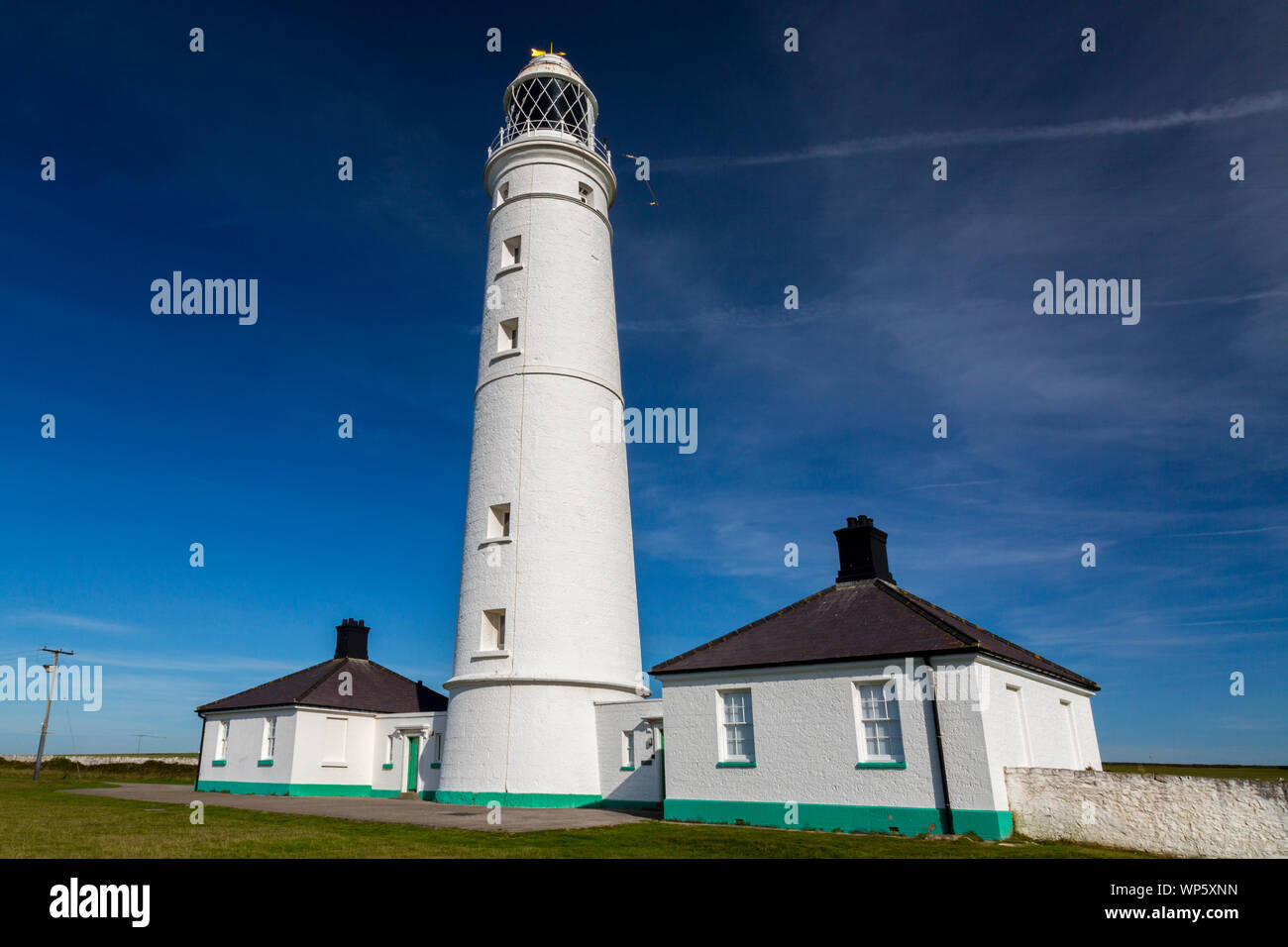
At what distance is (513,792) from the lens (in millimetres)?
20156

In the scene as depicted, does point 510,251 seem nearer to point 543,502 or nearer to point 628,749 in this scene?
point 543,502

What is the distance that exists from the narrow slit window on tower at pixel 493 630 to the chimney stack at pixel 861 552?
9.39 metres

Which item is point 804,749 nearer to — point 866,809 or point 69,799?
point 866,809

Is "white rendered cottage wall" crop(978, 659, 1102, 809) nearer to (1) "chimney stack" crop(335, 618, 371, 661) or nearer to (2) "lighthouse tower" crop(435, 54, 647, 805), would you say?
(2) "lighthouse tower" crop(435, 54, 647, 805)

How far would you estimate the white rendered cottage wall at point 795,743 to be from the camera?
14.6 meters

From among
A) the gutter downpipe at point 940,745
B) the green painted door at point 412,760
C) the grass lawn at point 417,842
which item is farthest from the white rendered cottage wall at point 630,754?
the green painted door at point 412,760

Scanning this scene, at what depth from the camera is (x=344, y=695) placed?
28.4 meters

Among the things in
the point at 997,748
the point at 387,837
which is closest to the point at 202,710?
the point at 387,837

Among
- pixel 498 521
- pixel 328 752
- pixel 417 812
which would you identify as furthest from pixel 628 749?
pixel 328 752

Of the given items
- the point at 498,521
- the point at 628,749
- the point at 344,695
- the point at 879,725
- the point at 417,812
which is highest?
the point at 498,521

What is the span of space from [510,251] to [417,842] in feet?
61.5

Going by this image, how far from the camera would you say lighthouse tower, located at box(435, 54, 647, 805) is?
20.8m

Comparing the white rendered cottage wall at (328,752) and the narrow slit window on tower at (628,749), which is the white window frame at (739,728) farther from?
the white rendered cottage wall at (328,752)
